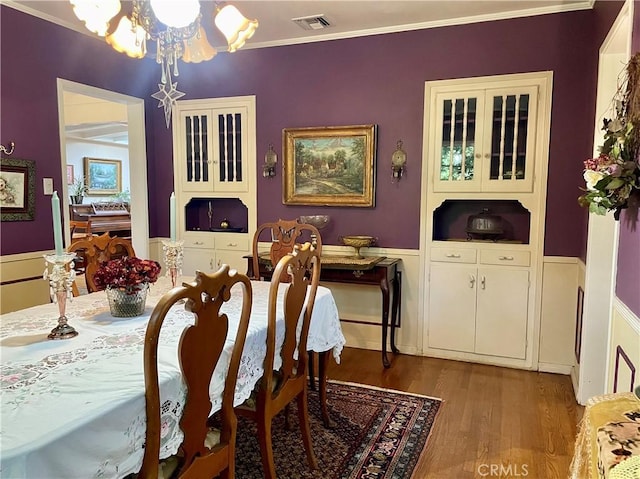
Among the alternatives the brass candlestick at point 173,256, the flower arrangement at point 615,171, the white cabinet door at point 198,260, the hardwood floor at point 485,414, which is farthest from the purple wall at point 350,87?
the brass candlestick at point 173,256

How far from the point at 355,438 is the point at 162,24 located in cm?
247

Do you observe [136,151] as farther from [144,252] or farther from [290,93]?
[290,93]

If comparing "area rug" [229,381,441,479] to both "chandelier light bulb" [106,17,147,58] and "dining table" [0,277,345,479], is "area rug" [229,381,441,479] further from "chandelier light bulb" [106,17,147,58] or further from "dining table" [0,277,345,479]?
"chandelier light bulb" [106,17,147,58]

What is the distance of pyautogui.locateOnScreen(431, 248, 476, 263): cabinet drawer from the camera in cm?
365

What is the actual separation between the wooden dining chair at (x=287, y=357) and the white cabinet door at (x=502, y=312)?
76.0 inches

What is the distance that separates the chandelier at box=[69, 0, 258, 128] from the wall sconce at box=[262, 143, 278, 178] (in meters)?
1.61

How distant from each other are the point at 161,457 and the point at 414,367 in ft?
8.48

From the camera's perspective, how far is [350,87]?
3926 mm

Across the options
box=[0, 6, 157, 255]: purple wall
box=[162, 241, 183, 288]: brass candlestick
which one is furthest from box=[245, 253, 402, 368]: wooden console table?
box=[0, 6, 157, 255]: purple wall

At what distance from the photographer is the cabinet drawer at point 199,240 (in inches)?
178

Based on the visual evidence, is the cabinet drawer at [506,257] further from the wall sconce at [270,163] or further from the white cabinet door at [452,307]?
the wall sconce at [270,163]

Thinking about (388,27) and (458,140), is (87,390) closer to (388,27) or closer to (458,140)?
(458,140)

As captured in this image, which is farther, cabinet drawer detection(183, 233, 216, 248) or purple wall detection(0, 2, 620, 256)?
cabinet drawer detection(183, 233, 216, 248)

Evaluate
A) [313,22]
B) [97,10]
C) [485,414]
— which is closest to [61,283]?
[97,10]
